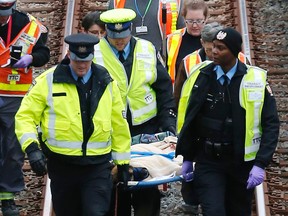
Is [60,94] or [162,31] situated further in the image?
[162,31]

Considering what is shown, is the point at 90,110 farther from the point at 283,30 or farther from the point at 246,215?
the point at 283,30

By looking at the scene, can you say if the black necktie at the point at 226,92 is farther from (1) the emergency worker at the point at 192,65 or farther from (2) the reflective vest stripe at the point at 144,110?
(2) the reflective vest stripe at the point at 144,110

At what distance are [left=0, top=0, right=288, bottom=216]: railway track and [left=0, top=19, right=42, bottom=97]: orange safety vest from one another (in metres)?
1.16

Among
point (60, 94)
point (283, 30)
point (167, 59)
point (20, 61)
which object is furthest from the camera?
point (283, 30)

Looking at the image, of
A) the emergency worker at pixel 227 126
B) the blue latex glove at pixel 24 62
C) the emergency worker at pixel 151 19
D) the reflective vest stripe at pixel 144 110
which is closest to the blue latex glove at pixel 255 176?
the emergency worker at pixel 227 126

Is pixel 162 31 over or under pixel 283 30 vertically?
over

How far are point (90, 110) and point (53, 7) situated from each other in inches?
317

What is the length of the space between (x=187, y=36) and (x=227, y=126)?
2396 mm

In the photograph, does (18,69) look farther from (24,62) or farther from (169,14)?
(169,14)

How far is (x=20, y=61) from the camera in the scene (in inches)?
407

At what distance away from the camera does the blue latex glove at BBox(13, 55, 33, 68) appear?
10328mm

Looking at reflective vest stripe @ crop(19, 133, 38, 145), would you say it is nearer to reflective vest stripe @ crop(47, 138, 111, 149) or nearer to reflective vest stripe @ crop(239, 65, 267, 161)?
reflective vest stripe @ crop(47, 138, 111, 149)

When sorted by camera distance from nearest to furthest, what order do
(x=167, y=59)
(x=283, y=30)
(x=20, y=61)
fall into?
(x=20, y=61) → (x=167, y=59) → (x=283, y=30)

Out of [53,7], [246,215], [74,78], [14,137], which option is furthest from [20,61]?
[53,7]
